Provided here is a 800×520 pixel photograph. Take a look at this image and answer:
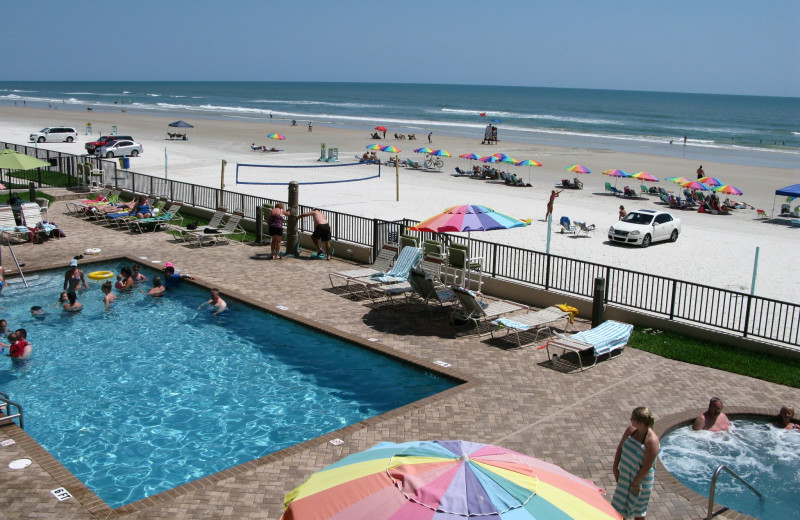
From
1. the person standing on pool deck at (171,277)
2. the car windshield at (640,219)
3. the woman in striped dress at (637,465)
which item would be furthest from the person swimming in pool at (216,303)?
the car windshield at (640,219)

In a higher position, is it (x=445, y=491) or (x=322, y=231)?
(x=445, y=491)

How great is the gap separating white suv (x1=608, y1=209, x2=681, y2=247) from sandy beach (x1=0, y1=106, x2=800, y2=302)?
1.31 ft

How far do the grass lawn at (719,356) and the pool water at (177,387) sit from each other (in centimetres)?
430

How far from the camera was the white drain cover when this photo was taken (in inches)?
352

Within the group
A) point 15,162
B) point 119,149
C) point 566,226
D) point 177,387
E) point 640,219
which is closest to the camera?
point 177,387

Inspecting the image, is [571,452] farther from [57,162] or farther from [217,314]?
[57,162]

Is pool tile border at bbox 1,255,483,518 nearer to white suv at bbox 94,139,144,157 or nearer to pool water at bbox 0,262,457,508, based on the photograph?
pool water at bbox 0,262,457,508

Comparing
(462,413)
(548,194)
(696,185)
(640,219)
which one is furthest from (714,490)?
(548,194)

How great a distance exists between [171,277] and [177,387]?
5.92 m

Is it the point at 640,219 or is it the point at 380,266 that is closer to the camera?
the point at 380,266

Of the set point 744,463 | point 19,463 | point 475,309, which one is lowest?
point 744,463

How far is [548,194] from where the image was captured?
36.3 m

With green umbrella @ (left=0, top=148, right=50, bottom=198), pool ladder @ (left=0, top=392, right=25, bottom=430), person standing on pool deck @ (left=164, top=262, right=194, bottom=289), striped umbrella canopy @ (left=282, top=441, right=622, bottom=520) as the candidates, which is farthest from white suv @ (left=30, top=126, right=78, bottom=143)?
striped umbrella canopy @ (left=282, top=441, right=622, bottom=520)

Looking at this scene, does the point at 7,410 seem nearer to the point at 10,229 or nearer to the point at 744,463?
the point at 744,463
